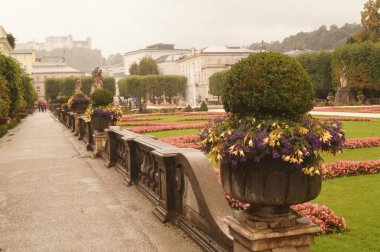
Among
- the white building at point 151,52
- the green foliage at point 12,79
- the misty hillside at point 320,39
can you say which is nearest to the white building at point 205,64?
the misty hillside at point 320,39

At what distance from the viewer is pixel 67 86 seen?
3538 inches

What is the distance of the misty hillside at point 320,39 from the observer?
104500 millimetres

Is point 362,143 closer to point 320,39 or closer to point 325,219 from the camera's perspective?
point 325,219

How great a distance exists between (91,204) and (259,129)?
4885mm

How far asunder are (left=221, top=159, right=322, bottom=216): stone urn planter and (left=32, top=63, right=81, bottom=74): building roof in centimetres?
11955

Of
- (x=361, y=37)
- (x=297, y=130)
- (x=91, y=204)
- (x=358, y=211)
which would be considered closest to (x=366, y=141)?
(x=358, y=211)

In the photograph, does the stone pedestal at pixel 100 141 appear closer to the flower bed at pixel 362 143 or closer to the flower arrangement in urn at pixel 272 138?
the flower bed at pixel 362 143

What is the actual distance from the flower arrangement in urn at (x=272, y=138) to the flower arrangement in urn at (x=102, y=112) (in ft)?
33.7

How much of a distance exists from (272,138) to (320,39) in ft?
372

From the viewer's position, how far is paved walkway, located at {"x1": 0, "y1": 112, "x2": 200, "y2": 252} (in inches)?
218

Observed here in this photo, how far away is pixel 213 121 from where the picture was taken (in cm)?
402

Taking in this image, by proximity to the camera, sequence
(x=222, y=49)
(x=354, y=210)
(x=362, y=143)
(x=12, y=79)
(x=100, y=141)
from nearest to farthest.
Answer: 1. (x=354, y=210)
2. (x=362, y=143)
3. (x=100, y=141)
4. (x=12, y=79)
5. (x=222, y=49)

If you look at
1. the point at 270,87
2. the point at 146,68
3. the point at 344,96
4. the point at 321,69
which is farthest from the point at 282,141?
the point at 146,68

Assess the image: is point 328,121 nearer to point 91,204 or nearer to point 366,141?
point 91,204
